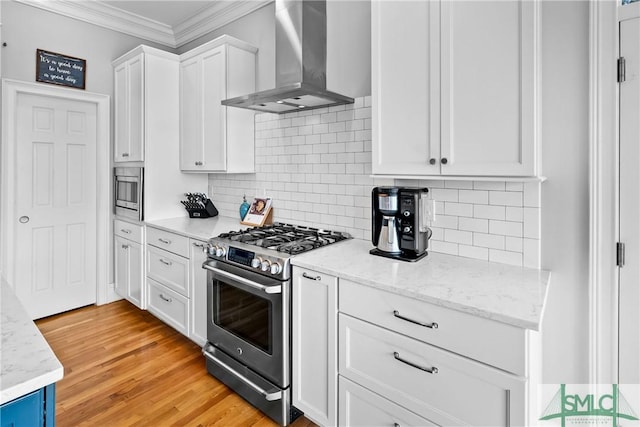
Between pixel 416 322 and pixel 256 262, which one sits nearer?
pixel 416 322

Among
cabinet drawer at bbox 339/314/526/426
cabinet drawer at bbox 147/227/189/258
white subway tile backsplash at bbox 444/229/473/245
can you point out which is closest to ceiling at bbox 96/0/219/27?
cabinet drawer at bbox 147/227/189/258

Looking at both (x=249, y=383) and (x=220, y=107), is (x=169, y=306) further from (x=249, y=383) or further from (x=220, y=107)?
(x=220, y=107)

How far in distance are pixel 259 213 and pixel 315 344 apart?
1467 millimetres

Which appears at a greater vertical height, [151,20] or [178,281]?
[151,20]

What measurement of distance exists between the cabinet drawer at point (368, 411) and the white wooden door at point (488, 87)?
1080 mm

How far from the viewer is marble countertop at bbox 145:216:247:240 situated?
268 cm

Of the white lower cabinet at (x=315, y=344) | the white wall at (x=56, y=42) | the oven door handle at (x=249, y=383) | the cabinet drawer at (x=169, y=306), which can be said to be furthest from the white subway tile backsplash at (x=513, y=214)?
the white wall at (x=56, y=42)

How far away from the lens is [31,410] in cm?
80

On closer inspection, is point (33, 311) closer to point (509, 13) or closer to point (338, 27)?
point (338, 27)

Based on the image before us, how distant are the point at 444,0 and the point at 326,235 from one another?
1.51 metres

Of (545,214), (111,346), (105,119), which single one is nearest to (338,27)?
(545,214)

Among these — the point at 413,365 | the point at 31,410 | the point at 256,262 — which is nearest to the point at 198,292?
the point at 256,262

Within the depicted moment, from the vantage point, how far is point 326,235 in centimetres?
247

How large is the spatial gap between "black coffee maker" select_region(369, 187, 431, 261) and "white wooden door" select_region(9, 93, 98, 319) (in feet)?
10.3
